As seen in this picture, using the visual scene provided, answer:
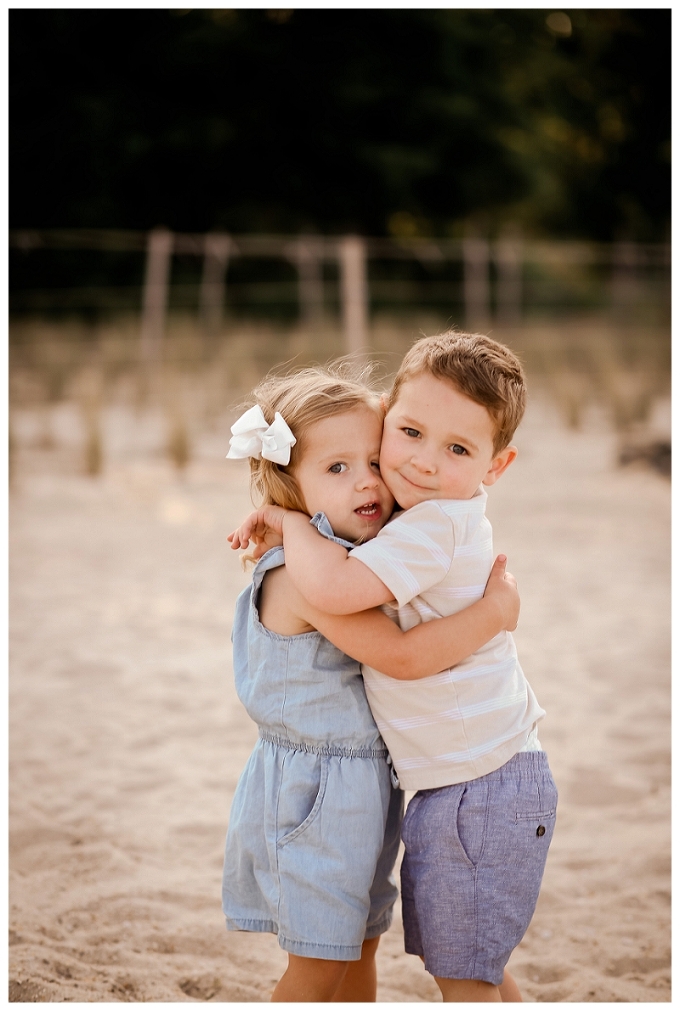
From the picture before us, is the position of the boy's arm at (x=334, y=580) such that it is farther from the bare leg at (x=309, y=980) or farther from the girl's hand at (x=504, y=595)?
the bare leg at (x=309, y=980)

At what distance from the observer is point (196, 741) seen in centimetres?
397

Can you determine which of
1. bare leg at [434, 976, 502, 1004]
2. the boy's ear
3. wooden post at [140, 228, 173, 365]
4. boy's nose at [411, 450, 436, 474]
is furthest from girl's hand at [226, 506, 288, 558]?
wooden post at [140, 228, 173, 365]

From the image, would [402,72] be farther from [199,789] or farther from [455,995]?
[455,995]

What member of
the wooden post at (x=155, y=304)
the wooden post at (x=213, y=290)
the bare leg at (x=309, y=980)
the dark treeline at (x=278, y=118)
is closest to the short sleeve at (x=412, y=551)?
the bare leg at (x=309, y=980)

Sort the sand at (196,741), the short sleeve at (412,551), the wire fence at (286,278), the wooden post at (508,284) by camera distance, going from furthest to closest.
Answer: the wooden post at (508,284) < the wire fence at (286,278) < the sand at (196,741) < the short sleeve at (412,551)

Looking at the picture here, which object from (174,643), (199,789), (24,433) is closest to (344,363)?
(199,789)

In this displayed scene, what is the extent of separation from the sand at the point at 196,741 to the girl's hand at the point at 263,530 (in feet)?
4.21

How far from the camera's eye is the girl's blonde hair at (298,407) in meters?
1.81

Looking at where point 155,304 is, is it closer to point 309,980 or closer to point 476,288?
point 476,288

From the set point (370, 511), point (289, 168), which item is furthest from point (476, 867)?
point (289, 168)

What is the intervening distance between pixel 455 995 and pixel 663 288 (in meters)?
22.1

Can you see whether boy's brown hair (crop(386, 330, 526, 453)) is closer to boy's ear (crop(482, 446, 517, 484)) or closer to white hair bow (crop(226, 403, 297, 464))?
boy's ear (crop(482, 446, 517, 484))

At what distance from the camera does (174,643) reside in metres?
5.04

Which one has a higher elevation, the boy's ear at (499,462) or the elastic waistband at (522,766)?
the boy's ear at (499,462)
